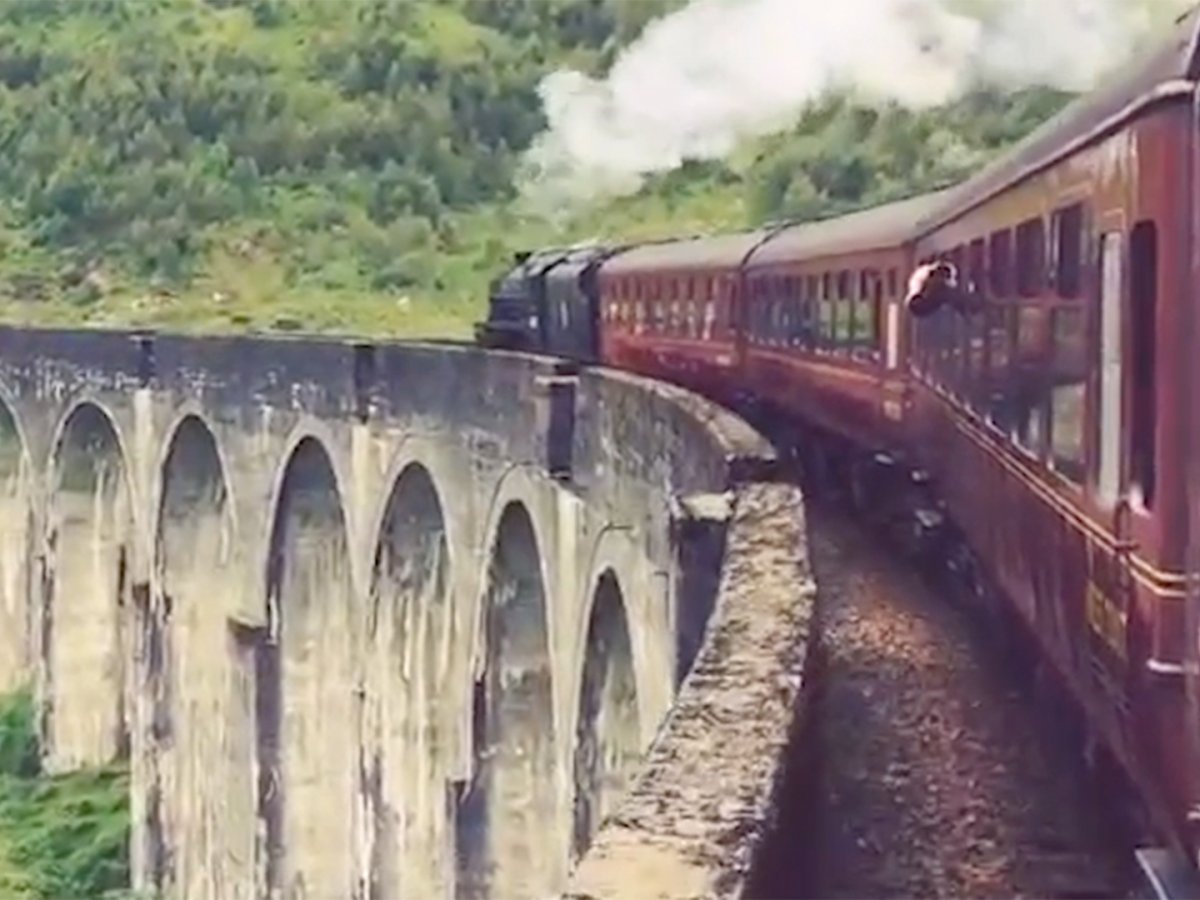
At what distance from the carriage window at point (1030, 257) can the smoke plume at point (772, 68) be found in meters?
40.1

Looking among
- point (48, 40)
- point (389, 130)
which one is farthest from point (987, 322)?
point (48, 40)

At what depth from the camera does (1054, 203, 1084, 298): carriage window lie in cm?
613

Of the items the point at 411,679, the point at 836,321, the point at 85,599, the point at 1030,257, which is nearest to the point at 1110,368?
the point at 1030,257

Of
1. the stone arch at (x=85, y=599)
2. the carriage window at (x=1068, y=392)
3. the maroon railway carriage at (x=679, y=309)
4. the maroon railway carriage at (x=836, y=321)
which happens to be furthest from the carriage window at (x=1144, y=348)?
the stone arch at (x=85, y=599)

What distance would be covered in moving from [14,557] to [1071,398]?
26802 millimetres

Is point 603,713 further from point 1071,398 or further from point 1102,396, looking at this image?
point 1102,396

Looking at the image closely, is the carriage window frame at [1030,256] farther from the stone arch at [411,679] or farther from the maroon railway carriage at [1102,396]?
the stone arch at [411,679]

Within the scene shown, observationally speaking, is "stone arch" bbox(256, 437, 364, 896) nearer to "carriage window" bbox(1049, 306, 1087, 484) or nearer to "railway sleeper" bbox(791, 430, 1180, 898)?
"railway sleeper" bbox(791, 430, 1180, 898)

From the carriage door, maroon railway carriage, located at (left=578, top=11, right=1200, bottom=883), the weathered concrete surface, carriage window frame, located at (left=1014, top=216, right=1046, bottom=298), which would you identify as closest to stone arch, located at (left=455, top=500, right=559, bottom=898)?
maroon railway carriage, located at (left=578, top=11, right=1200, bottom=883)

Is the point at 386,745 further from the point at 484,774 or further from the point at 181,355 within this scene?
the point at 181,355

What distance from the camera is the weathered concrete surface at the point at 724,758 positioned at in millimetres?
4070

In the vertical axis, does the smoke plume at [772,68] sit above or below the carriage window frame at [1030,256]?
above

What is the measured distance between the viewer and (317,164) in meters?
53.9

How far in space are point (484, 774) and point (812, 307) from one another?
13.3ft
